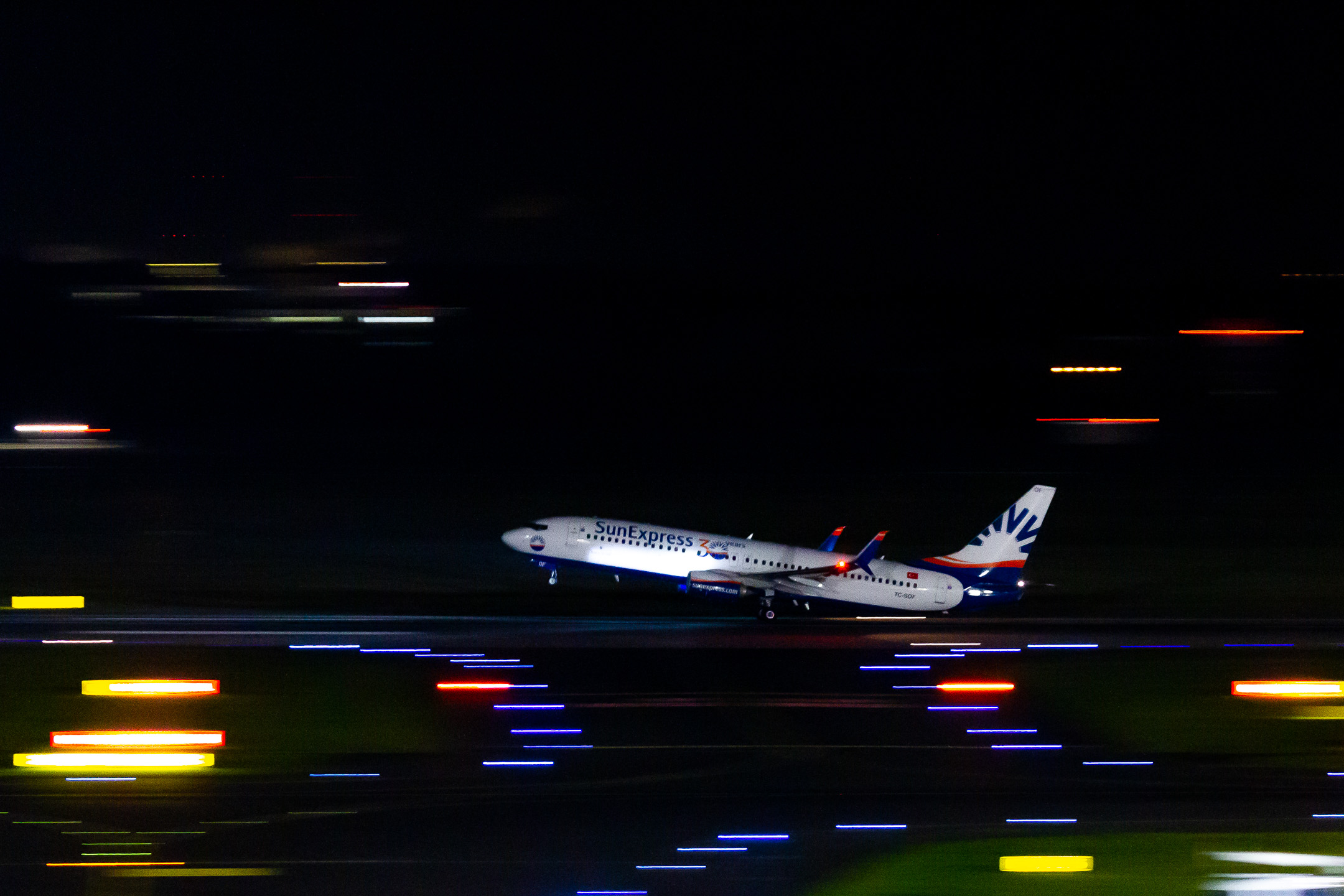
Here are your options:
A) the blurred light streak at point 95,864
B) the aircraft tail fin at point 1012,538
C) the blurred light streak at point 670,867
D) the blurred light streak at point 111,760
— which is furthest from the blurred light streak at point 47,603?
the blurred light streak at point 670,867

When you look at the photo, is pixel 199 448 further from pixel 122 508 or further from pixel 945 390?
pixel 945 390

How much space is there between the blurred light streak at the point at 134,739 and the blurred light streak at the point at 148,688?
359cm

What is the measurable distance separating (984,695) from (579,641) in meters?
12.4

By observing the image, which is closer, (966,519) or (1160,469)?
(966,519)

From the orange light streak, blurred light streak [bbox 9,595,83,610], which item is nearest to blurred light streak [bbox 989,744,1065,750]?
blurred light streak [bbox 9,595,83,610]

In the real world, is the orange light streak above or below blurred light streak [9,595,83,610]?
above

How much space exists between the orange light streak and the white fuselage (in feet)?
278

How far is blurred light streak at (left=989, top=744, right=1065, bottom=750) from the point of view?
2559cm

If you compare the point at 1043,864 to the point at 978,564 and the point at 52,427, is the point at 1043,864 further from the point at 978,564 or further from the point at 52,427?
the point at 52,427

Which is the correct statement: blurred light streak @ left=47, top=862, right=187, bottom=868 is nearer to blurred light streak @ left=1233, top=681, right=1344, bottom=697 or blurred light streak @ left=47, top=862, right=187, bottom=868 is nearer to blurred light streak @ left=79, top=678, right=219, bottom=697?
blurred light streak @ left=79, top=678, right=219, bottom=697

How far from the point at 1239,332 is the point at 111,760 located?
116114 mm

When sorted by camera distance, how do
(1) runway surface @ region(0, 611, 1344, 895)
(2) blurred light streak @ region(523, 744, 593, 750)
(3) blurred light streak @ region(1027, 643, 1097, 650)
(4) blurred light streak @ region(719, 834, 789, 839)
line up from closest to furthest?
(1) runway surface @ region(0, 611, 1344, 895) < (4) blurred light streak @ region(719, 834, 789, 839) < (2) blurred light streak @ region(523, 744, 593, 750) < (3) blurred light streak @ region(1027, 643, 1097, 650)

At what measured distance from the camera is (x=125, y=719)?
26.6 m

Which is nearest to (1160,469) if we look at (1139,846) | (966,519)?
(966,519)
